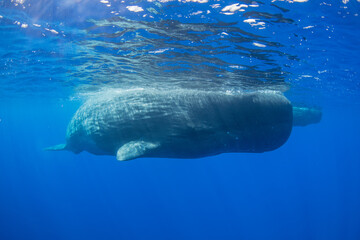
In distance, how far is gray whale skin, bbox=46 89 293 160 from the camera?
5684 mm

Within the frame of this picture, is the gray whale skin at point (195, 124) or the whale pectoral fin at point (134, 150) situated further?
the gray whale skin at point (195, 124)

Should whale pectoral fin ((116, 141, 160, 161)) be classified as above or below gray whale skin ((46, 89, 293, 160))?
below

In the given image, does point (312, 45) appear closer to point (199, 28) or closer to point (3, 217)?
point (199, 28)

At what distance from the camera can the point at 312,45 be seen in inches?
359

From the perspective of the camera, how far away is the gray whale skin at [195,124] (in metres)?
5.68

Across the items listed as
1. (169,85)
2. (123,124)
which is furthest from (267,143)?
(169,85)

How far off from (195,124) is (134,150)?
63.9 inches

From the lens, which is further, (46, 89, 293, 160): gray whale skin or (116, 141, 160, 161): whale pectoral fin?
(46, 89, 293, 160): gray whale skin

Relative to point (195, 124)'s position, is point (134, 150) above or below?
below

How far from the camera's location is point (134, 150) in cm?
533

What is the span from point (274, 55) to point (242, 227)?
42327 millimetres

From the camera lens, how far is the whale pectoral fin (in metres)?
5.13

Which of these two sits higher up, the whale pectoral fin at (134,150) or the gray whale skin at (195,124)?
the gray whale skin at (195,124)

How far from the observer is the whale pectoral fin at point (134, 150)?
513 centimetres
